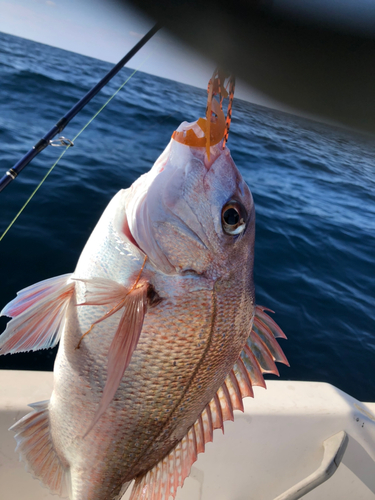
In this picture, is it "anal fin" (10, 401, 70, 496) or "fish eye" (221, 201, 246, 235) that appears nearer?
"fish eye" (221, 201, 246, 235)

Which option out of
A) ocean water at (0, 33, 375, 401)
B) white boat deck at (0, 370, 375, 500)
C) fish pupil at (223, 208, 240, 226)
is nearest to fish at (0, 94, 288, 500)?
fish pupil at (223, 208, 240, 226)

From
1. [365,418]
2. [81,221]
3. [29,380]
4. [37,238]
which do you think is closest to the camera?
[29,380]

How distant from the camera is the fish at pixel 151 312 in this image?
50.0 inches

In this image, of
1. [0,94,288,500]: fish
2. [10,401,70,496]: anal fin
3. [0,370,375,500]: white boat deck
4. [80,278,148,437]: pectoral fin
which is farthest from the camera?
[0,370,375,500]: white boat deck

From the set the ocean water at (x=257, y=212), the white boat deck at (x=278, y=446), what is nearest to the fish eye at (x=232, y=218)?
the ocean water at (x=257, y=212)

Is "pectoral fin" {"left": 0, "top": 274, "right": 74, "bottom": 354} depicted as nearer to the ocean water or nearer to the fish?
the fish

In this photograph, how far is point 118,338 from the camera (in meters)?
1.10

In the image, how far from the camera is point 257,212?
682 cm

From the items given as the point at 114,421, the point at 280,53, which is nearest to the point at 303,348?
the point at 114,421

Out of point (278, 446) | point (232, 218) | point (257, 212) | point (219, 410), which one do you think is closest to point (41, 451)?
point (219, 410)

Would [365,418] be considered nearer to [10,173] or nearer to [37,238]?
[10,173]

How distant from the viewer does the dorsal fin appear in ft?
4.87

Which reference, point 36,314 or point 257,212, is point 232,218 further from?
point 257,212

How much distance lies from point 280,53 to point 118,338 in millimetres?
893
